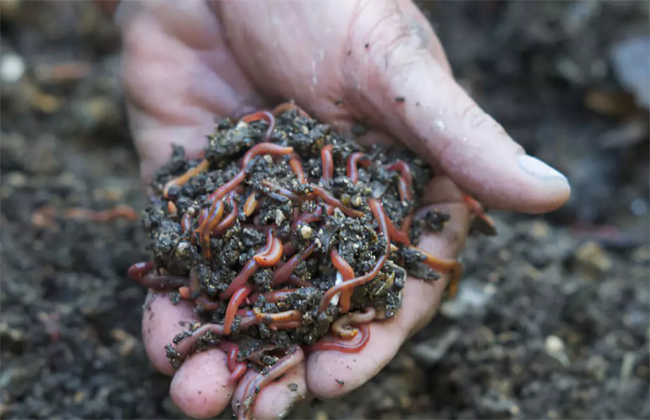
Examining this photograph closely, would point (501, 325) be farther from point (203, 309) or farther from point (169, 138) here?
point (169, 138)

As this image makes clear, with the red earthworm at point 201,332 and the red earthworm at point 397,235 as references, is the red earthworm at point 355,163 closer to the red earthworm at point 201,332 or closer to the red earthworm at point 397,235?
the red earthworm at point 397,235

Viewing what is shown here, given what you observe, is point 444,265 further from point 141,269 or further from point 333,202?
point 141,269

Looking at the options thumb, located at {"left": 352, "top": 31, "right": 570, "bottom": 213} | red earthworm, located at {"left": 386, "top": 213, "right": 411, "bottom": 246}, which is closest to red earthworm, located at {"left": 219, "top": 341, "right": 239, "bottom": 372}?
red earthworm, located at {"left": 386, "top": 213, "right": 411, "bottom": 246}

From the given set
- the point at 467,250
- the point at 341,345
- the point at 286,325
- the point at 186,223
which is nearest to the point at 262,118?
the point at 186,223

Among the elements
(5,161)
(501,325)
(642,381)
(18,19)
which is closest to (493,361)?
(501,325)

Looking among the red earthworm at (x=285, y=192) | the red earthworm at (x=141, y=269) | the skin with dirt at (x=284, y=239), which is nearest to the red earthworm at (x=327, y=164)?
the skin with dirt at (x=284, y=239)
